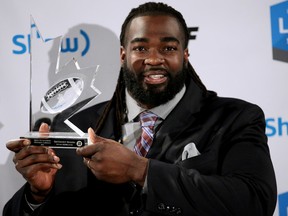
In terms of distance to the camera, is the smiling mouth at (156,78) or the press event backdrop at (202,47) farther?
the press event backdrop at (202,47)

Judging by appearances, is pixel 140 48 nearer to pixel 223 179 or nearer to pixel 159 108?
pixel 159 108

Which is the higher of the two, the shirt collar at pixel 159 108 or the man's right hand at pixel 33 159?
the shirt collar at pixel 159 108

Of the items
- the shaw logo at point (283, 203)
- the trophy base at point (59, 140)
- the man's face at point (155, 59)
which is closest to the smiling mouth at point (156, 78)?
the man's face at point (155, 59)

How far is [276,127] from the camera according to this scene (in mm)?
1803

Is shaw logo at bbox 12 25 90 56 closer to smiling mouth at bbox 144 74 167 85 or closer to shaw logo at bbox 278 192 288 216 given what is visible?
smiling mouth at bbox 144 74 167 85

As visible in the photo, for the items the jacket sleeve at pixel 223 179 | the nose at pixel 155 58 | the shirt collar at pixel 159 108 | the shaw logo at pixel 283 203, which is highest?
the nose at pixel 155 58

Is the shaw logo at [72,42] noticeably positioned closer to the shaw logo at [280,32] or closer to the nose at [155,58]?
the nose at [155,58]

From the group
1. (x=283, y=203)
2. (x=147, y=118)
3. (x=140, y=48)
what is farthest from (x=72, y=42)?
(x=283, y=203)

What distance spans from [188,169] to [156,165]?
120mm

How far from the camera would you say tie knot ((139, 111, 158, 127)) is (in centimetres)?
139

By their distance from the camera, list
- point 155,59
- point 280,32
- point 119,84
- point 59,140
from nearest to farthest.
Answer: point 59,140 < point 155,59 < point 119,84 < point 280,32

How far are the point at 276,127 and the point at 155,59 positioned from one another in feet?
2.30

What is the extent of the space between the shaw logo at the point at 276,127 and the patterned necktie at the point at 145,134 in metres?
0.62

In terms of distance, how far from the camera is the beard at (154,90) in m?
1.43
